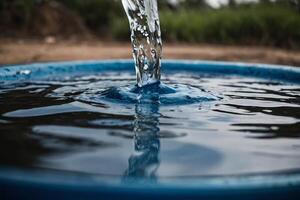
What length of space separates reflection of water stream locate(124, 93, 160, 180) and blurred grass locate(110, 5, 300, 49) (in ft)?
16.9

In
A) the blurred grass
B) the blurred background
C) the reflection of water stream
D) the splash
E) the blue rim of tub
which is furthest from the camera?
the blurred grass

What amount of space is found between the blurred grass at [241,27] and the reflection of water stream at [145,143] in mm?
5151

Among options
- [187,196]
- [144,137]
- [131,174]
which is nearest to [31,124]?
[144,137]

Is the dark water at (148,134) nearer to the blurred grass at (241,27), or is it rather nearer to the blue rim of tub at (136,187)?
the blue rim of tub at (136,187)

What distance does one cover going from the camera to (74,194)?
86cm

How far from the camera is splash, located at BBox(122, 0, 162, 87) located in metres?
2.38

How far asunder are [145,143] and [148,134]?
4.0 inches

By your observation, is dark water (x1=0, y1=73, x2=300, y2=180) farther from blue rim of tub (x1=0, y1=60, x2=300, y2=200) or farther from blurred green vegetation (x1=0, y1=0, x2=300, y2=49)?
blurred green vegetation (x1=0, y1=0, x2=300, y2=49)

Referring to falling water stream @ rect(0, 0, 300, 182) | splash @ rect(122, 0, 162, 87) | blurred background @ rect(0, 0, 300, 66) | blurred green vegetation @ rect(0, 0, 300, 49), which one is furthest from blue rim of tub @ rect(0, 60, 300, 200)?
blurred green vegetation @ rect(0, 0, 300, 49)

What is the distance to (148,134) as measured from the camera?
144cm

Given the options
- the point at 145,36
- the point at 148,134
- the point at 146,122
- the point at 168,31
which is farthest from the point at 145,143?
the point at 168,31

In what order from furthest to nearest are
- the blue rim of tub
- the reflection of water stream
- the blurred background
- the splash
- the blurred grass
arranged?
the blurred grass
the blurred background
the splash
the reflection of water stream
the blue rim of tub

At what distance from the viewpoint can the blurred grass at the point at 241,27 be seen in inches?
260

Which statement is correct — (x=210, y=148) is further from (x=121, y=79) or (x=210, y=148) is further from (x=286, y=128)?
(x=121, y=79)
